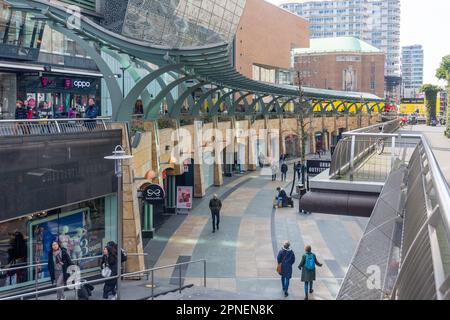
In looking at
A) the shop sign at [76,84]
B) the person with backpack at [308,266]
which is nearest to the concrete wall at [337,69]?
the shop sign at [76,84]

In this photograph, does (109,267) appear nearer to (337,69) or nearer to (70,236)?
(70,236)

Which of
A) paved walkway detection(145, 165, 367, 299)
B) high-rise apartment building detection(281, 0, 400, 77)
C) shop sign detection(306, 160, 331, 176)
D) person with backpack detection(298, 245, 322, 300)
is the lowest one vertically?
paved walkway detection(145, 165, 367, 299)

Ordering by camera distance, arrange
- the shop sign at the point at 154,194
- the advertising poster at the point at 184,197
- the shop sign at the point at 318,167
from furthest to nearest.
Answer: the advertising poster at the point at 184,197
the shop sign at the point at 318,167
the shop sign at the point at 154,194

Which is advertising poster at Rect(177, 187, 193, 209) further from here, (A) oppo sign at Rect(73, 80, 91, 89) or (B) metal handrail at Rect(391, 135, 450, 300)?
(B) metal handrail at Rect(391, 135, 450, 300)

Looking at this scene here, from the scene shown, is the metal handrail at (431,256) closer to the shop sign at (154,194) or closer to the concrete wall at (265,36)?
the shop sign at (154,194)

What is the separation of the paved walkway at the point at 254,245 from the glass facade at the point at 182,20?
18.1m

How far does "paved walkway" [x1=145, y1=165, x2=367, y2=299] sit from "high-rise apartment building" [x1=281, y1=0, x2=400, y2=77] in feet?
429

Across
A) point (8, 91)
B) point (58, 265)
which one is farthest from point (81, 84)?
point (58, 265)

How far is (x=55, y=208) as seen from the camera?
1188 cm

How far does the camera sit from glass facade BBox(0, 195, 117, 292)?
36.6ft

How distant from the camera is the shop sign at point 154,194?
14538 millimetres

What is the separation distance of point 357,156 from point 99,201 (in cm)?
645

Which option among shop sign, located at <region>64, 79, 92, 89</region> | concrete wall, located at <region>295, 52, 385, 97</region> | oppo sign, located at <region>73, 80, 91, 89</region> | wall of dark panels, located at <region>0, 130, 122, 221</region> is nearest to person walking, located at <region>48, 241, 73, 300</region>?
wall of dark panels, located at <region>0, 130, 122, 221</region>
